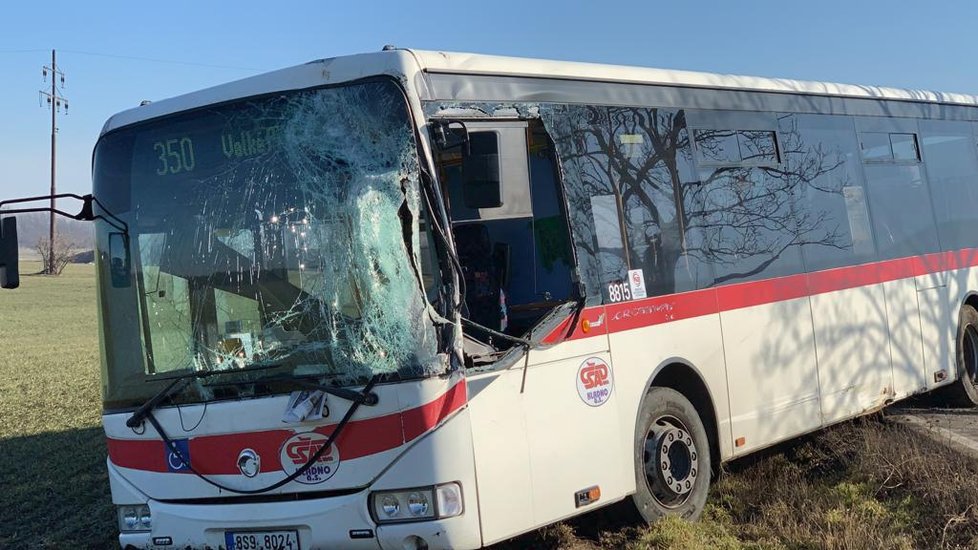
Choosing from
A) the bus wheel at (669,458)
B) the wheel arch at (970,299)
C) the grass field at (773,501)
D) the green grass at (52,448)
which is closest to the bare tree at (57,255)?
the green grass at (52,448)

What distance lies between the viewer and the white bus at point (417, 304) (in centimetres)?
547

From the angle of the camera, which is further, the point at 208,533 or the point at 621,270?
the point at 621,270

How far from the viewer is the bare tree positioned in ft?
222

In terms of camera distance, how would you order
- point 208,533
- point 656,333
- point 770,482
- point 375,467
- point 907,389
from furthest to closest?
point 907,389, point 770,482, point 656,333, point 208,533, point 375,467

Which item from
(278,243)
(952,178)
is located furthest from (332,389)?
(952,178)

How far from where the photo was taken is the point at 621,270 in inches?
272

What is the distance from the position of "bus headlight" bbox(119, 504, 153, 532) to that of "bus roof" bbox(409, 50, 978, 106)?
10.6 ft

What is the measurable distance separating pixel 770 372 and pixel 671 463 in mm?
1564

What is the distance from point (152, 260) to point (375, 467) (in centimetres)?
192

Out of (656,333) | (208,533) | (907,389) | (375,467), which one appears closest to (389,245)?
(375,467)

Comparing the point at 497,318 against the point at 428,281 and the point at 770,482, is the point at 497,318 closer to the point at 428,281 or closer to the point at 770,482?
the point at 428,281

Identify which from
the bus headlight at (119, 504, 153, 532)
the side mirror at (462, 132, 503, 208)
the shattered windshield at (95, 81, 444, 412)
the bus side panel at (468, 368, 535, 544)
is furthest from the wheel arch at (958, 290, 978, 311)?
the bus headlight at (119, 504, 153, 532)

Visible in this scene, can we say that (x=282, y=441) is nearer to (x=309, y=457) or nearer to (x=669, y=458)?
(x=309, y=457)

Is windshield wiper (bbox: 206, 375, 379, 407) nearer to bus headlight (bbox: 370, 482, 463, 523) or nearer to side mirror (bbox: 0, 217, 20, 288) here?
bus headlight (bbox: 370, 482, 463, 523)
